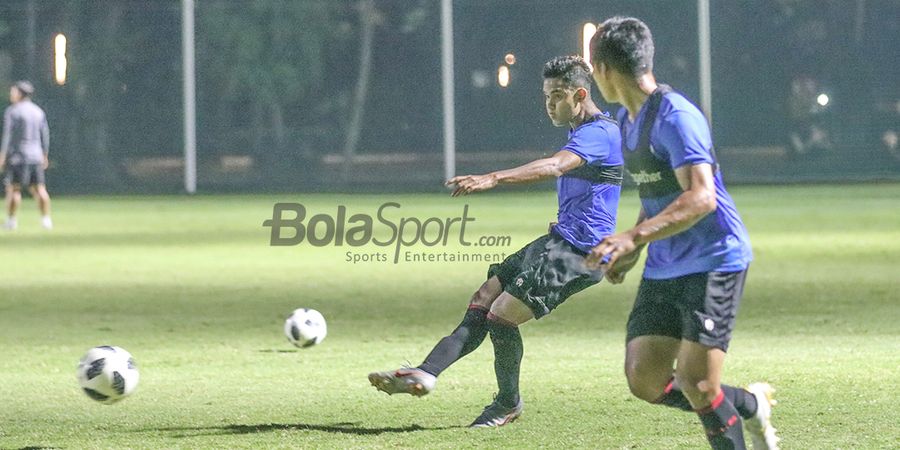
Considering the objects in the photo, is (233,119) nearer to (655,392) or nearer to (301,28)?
(301,28)

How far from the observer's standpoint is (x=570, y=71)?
26.7 ft

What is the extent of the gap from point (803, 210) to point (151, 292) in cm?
1419

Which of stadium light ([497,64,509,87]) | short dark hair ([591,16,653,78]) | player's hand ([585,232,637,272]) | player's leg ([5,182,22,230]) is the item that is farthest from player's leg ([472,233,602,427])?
stadium light ([497,64,509,87])

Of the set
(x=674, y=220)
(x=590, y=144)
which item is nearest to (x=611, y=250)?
(x=674, y=220)

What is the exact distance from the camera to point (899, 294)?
1451 cm

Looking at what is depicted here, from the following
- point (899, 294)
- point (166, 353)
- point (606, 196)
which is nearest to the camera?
point (606, 196)

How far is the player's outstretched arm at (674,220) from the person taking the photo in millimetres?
5770

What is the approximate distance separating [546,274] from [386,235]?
49.0 feet

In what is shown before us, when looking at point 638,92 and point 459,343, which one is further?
point 459,343

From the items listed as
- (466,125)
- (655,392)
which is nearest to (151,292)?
(655,392)

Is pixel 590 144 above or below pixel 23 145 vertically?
above

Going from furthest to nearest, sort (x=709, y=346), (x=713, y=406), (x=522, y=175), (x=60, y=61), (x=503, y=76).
→ (x=60, y=61), (x=503, y=76), (x=522, y=175), (x=713, y=406), (x=709, y=346)

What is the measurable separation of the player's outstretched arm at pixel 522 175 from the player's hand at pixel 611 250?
1.77m

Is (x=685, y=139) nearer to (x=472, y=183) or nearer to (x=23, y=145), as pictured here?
(x=472, y=183)
